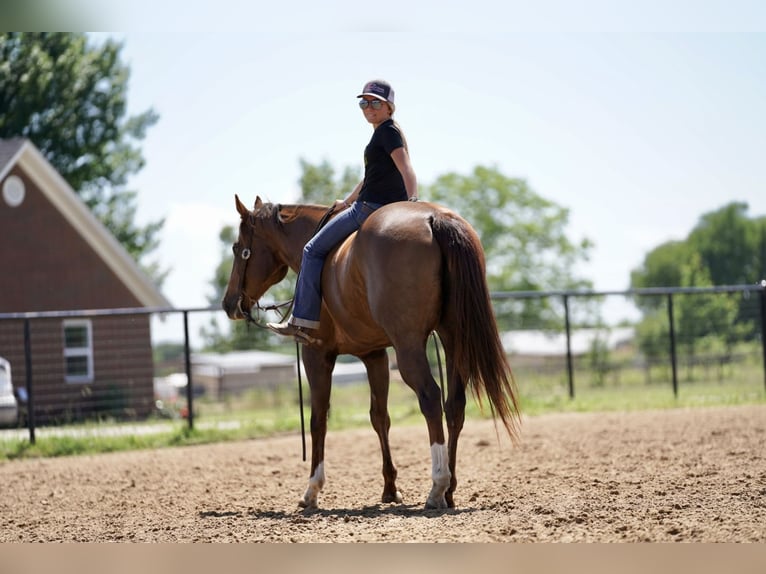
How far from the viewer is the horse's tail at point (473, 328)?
5328 millimetres

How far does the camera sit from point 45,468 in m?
10.1

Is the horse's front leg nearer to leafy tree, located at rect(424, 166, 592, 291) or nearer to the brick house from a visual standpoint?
the brick house

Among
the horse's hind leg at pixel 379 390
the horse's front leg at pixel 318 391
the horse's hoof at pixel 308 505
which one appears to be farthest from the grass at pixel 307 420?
the horse's hoof at pixel 308 505

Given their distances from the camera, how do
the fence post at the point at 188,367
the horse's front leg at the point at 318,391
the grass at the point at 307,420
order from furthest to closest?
the fence post at the point at 188,367
the grass at the point at 307,420
the horse's front leg at the point at 318,391

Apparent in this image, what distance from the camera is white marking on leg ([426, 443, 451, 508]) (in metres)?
5.37

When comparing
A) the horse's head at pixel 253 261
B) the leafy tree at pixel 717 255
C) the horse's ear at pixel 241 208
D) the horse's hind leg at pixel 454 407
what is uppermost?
the leafy tree at pixel 717 255

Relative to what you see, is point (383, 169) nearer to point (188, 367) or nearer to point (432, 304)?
point (432, 304)

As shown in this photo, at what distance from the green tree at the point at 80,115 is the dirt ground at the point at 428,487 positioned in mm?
21527

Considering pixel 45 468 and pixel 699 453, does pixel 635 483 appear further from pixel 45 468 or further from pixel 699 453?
pixel 45 468

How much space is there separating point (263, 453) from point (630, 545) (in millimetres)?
7294

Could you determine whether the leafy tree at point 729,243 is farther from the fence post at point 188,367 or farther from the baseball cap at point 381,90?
the baseball cap at point 381,90

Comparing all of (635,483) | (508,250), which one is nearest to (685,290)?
(635,483)

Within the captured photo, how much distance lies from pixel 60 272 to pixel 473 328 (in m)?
21.7

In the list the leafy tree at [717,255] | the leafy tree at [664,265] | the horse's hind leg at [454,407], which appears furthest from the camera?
the leafy tree at [664,265]
